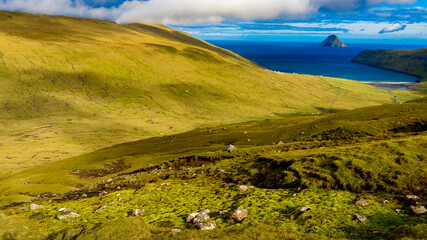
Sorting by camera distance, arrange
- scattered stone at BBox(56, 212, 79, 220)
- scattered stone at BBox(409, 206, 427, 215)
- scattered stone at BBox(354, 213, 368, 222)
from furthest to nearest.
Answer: scattered stone at BBox(56, 212, 79, 220), scattered stone at BBox(354, 213, 368, 222), scattered stone at BBox(409, 206, 427, 215)

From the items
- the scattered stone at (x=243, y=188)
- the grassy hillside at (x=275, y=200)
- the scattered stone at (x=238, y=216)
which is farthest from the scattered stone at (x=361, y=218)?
the scattered stone at (x=243, y=188)

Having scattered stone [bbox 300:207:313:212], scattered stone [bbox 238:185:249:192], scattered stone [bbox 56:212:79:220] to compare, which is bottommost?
scattered stone [bbox 56:212:79:220]

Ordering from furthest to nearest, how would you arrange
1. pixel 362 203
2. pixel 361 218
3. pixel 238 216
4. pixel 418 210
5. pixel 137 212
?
pixel 137 212 < pixel 362 203 < pixel 238 216 < pixel 361 218 < pixel 418 210

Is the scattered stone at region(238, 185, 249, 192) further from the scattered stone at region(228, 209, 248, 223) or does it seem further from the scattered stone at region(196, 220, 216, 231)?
the scattered stone at region(196, 220, 216, 231)

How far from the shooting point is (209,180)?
41406 millimetres

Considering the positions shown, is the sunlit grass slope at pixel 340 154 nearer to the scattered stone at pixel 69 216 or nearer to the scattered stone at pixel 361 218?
the scattered stone at pixel 361 218

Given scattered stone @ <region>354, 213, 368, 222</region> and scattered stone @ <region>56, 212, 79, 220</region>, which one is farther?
scattered stone @ <region>56, 212, 79, 220</region>

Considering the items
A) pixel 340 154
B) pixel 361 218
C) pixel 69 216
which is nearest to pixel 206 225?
pixel 361 218

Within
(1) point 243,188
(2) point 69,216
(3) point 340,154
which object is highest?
(3) point 340,154

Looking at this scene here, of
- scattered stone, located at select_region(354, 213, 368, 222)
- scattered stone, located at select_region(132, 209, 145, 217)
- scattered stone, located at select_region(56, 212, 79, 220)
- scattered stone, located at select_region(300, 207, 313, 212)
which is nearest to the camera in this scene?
scattered stone, located at select_region(354, 213, 368, 222)

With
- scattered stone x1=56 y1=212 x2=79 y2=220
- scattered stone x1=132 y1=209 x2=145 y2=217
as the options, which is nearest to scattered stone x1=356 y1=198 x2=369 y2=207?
scattered stone x1=132 y1=209 x2=145 y2=217

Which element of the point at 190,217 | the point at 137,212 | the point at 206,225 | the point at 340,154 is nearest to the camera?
the point at 206,225

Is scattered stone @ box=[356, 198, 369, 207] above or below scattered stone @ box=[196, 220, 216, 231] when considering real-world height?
above

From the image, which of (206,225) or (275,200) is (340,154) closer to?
(275,200)
